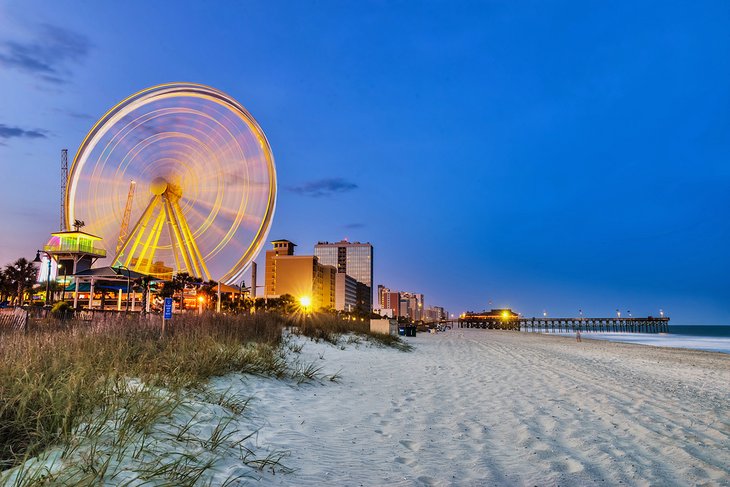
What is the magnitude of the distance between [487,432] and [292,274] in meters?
159

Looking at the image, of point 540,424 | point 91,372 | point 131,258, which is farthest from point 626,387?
point 131,258

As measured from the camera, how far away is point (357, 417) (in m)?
6.09

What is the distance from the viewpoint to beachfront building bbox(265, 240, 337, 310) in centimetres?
15988

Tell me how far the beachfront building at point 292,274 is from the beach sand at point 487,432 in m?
142

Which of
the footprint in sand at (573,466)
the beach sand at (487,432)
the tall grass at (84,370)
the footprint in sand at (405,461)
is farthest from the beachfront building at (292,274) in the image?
the footprint in sand at (573,466)

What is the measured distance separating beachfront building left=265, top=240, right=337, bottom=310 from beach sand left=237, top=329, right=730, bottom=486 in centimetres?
14197

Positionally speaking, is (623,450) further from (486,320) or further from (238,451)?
(486,320)

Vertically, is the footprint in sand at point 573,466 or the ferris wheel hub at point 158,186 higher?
the ferris wheel hub at point 158,186

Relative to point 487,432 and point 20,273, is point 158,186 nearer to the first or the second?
point 487,432

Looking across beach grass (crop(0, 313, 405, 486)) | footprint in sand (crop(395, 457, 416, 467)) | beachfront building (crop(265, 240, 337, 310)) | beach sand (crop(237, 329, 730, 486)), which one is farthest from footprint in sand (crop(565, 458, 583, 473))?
beachfront building (crop(265, 240, 337, 310))

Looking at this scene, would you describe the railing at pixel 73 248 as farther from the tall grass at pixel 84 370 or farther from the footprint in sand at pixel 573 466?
the footprint in sand at pixel 573 466

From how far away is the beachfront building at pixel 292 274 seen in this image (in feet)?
525

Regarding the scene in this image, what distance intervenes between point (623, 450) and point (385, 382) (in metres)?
4.98

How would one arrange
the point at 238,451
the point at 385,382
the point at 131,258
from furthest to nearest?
the point at 131,258
the point at 385,382
the point at 238,451
